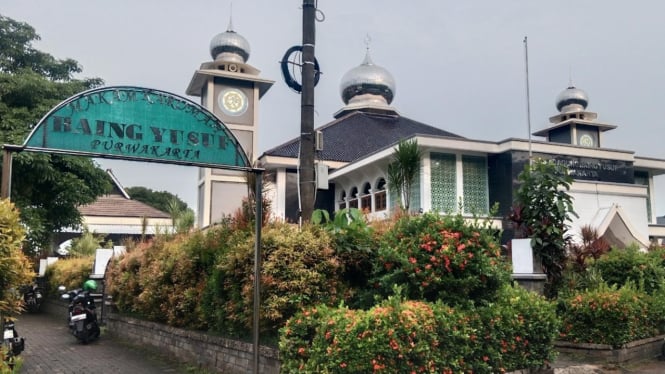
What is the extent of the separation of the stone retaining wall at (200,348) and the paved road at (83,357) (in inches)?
8.3

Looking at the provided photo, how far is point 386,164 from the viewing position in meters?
20.8

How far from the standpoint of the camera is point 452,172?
2080 centimetres

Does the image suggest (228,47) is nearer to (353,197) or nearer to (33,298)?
(353,197)

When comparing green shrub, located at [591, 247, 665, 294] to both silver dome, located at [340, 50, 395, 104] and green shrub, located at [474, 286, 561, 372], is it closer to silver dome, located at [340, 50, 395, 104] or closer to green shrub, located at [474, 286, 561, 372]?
green shrub, located at [474, 286, 561, 372]

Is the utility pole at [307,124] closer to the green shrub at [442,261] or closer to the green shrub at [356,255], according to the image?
the green shrub at [356,255]

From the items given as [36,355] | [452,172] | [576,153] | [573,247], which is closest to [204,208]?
[452,172]

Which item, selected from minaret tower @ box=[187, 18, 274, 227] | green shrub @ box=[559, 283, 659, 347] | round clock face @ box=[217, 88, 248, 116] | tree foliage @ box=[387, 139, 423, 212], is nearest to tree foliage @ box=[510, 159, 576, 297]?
green shrub @ box=[559, 283, 659, 347]

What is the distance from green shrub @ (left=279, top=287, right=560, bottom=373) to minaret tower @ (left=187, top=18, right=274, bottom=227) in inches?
968

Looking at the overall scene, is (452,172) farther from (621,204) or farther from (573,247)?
(573,247)

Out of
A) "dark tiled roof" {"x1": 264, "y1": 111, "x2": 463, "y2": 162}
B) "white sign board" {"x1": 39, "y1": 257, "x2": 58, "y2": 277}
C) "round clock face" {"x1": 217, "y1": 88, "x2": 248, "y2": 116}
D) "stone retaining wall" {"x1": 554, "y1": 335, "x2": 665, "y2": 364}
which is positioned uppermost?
"round clock face" {"x1": 217, "y1": 88, "x2": 248, "y2": 116}

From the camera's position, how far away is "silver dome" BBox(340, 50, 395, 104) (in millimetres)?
32781

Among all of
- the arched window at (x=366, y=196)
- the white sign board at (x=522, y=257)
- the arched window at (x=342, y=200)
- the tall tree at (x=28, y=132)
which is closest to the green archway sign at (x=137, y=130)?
the white sign board at (x=522, y=257)

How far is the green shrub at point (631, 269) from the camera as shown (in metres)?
→ 9.62

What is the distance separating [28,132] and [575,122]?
1258 inches
